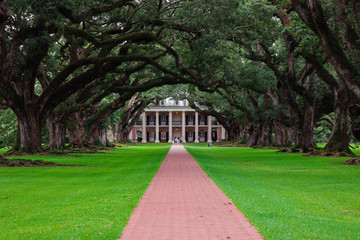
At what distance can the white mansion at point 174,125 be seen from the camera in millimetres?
88938

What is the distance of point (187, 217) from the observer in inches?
261

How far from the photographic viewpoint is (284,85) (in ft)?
99.8

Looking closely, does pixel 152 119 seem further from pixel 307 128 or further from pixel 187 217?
pixel 187 217

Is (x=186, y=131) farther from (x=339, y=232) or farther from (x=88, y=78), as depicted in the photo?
(x=339, y=232)

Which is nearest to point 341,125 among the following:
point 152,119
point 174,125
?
point 174,125

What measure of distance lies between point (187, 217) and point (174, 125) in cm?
8431

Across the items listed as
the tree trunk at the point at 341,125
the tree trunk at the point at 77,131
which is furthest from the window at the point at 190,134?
the tree trunk at the point at 341,125

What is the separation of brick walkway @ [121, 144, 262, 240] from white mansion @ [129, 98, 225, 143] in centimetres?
7887

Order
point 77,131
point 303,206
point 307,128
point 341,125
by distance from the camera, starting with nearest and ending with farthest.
→ point 303,206 → point 341,125 → point 307,128 → point 77,131

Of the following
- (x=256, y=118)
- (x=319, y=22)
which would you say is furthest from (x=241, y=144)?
(x=319, y=22)

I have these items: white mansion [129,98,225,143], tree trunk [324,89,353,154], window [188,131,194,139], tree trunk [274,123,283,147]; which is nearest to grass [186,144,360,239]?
tree trunk [324,89,353,154]

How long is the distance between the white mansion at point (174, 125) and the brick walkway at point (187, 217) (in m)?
78.9

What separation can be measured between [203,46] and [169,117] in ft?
228

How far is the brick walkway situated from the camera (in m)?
5.50
